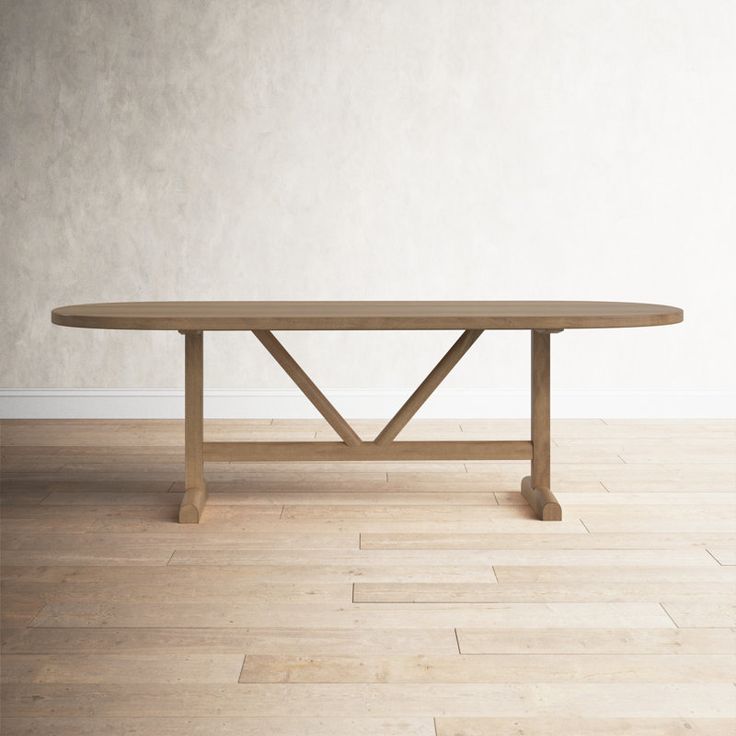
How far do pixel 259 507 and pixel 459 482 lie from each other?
69 centimetres

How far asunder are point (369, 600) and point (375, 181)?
2.38 meters

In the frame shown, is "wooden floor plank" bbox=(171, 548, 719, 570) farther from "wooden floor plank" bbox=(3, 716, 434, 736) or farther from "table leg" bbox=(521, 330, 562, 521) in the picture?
"wooden floor plank" bbox=(3, 716, 434, 736)

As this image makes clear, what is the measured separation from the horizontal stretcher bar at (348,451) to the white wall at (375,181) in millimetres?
1350

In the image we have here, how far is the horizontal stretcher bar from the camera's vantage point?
263 centimetres

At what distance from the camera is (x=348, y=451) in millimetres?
2639

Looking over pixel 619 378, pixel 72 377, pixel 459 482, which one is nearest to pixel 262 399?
pixel 72 377

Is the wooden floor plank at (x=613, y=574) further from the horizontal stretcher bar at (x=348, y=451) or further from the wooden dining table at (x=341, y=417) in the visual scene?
the horizontal stretcher bar at (x=348, y=451)

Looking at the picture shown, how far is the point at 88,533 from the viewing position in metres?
2.42

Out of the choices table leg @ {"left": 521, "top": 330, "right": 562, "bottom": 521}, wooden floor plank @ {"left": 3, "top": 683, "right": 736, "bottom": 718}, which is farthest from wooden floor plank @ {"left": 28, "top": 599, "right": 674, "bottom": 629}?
table leg @ {"left": 521, "top": 330, "right": 562, "bottom": 521}

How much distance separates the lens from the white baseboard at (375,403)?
3.99 metres

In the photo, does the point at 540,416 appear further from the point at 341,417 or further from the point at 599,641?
the point at 599,641

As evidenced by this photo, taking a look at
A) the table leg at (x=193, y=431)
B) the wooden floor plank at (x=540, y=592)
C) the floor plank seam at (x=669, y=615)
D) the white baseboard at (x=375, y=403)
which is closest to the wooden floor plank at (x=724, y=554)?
the wooden floor plank at (x=540, y=592)

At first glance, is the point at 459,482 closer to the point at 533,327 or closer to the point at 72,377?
the point at 533,327

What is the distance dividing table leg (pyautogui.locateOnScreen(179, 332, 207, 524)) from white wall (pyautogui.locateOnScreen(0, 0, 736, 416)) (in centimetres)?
140
